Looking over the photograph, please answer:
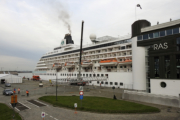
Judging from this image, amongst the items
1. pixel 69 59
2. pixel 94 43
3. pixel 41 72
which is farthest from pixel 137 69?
pixel 41 72

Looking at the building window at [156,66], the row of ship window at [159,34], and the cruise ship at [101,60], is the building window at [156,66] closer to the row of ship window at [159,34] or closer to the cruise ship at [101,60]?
the row of ship window at [159,34]

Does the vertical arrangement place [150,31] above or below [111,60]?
above

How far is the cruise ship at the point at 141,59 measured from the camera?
21.7 m

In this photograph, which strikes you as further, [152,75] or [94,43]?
[94,43]

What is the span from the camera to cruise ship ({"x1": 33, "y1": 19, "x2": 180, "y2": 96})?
71.2 feet

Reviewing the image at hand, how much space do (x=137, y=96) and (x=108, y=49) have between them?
83.4ft

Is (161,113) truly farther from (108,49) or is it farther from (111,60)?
(108,49)

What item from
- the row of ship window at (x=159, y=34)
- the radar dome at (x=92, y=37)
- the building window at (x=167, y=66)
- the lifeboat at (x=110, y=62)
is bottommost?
the building window at (x=167, y=66)

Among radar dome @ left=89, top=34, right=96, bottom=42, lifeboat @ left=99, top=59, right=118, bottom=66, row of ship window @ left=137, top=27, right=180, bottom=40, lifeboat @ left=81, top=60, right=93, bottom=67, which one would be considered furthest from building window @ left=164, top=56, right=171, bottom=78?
radar dome @ left=89, top=34, right=96, bottom=42

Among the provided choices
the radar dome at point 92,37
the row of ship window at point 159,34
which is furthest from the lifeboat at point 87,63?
the row of ship window at point 159,34

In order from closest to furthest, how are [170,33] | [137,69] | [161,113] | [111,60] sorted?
[161,113], [170,33], [137,69], [111,60]

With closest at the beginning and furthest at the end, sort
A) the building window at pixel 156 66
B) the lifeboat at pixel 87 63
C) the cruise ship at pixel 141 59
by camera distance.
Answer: the cruise ship at pixel 141 59 → the building window at pixel 156 66 → the lifeboat at pixel 87 63

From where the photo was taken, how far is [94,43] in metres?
53.9

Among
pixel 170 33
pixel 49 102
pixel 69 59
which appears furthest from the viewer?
pixel 69 59
